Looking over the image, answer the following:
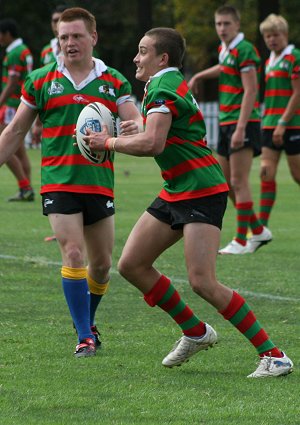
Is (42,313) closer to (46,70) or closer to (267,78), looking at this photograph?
(46,70)

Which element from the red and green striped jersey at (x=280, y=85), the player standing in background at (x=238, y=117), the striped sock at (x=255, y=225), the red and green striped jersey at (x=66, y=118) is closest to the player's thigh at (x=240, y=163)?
the player standing in background at (x=238, y=117)

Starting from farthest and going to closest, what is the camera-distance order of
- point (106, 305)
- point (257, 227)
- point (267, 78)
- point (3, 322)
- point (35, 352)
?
point (267, 78) < point (257, 227) < point (106, 305) < point (3, 322) < point (35, 352)

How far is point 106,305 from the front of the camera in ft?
30.5

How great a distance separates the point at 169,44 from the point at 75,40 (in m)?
0.97

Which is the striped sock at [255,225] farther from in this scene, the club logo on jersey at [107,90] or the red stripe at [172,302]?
the red stripe at [172,302]

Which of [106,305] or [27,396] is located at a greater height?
[27,396]

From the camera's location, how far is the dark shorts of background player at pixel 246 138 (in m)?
12.2

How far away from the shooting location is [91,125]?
6949 mm

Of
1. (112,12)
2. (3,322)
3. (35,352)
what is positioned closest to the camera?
(35,352)

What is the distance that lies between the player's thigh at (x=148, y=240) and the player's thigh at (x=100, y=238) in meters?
0.67

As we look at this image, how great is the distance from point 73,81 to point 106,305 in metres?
2.29

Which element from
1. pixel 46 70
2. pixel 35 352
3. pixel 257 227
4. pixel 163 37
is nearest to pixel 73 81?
pixel 46 70

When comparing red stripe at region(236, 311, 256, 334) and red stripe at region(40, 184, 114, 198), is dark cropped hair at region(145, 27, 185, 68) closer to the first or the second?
red stripe at region(40, 184, 114, 198)

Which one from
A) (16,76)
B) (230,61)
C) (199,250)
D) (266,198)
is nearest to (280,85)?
(230,61)
